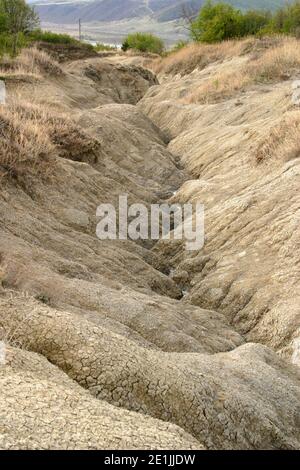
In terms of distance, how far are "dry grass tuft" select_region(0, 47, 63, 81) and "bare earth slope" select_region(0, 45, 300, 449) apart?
8364mm

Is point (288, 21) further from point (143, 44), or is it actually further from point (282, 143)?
point (282, 143)

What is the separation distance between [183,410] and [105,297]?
8.31 ft

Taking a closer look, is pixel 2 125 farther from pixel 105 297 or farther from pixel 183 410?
pixel 183 410

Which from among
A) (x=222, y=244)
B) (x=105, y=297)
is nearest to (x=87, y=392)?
(x=105, y=297)

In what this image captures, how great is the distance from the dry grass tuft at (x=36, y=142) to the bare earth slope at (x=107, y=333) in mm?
40

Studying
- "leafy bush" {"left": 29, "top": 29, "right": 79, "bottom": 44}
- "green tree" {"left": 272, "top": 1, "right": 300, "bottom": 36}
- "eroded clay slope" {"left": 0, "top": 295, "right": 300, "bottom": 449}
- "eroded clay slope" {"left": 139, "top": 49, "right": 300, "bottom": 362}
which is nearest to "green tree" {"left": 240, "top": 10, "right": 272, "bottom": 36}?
"green tree" {"left": 272, "top": 1, "right": 300, "bottom": 36}

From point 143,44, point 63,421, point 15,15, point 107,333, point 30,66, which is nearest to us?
point 63,421

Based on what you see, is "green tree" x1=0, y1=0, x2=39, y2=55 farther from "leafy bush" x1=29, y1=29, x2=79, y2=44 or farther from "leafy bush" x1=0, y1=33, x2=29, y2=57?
"leafy bush" x1=29, y1=29, x2=79, y2=44

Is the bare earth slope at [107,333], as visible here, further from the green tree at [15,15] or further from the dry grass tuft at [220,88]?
the green tree at [15,15]

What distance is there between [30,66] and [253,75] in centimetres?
910

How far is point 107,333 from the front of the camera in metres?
4.78

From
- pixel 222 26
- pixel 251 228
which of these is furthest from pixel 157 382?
pixel 222 26

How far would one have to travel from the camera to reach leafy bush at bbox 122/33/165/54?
55.1 metres

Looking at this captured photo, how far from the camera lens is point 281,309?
8.09 metres
